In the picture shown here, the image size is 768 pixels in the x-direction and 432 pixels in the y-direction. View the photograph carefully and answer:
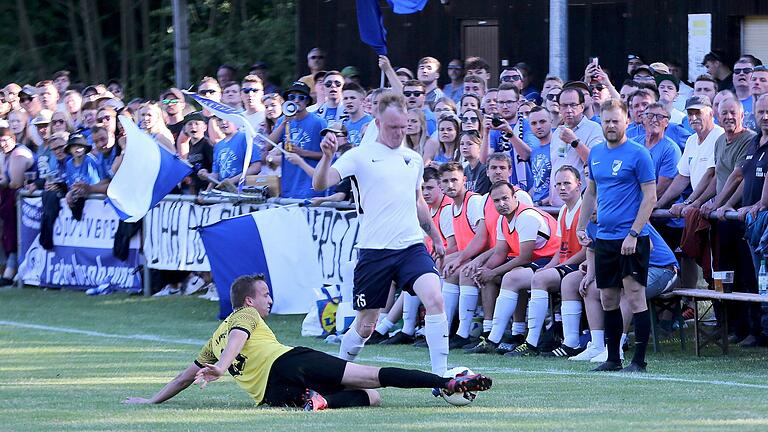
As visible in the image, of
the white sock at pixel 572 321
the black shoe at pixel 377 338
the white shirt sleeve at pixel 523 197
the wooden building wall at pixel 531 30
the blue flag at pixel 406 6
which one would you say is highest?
the blue flag at pixel 406 6

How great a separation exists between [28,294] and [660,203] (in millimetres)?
9440

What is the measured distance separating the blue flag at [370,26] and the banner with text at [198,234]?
10.7 feet

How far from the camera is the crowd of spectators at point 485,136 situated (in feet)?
43.9

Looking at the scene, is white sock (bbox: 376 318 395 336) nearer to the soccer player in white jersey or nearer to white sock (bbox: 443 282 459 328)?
white sock (bbox: 443 282 459 328)

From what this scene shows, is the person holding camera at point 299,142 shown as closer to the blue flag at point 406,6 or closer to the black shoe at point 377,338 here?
the black shoe at point 377,338

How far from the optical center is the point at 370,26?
63.7 feet

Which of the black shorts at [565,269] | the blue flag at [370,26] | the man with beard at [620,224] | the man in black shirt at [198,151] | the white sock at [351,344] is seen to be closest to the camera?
the white sock at [351,344]

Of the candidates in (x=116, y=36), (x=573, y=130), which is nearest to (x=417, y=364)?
(x=573, y=130)

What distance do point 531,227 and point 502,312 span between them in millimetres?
809

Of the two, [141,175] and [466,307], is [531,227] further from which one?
[141,175]

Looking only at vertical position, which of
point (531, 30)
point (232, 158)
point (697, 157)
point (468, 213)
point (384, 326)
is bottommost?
point (384, 326)

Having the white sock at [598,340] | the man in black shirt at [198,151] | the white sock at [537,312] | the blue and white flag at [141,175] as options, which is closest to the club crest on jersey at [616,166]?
the white sock at [598,340]

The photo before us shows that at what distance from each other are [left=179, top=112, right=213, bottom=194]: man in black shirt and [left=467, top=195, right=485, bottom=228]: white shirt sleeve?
4932 millimetres

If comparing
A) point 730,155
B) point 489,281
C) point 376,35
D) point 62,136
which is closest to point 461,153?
point 489,281
